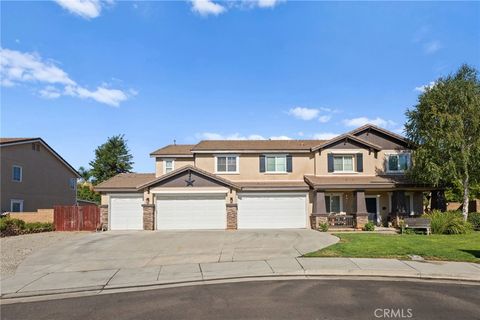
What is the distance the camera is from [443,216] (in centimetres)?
2322

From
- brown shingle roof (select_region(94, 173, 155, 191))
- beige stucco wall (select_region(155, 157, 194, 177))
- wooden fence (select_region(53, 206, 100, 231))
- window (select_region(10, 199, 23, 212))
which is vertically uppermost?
beige stucco wall (select_region(155, 157, 194, 177))

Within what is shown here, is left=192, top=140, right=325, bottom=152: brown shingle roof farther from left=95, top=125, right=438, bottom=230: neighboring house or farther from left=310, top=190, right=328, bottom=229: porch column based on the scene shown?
left=310, top=190, right=328, bottom=229: porch column

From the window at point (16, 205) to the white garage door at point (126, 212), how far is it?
904 centimetres

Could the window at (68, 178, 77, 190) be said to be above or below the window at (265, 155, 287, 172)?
below

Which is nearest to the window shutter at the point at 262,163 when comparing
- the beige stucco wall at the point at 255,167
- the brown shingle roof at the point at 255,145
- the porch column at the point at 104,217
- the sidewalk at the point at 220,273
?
the beige stucco wall at the point at 255,167

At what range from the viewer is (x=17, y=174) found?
31.0 meters

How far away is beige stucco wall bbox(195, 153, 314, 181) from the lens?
94.5 feet

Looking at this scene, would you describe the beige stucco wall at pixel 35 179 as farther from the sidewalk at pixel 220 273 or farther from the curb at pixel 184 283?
the curb at pixel 184 283

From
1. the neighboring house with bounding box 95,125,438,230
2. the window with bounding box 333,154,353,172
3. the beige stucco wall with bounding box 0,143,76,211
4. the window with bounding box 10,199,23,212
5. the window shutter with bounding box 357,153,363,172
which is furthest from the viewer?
the window with bounding box 10,199,23,212

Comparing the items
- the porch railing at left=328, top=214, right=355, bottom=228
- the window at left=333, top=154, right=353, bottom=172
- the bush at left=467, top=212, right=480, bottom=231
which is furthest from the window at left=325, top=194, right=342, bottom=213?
the bush at left=467, top=212, right=480, bottom=231

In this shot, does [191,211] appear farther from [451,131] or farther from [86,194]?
[86,194]

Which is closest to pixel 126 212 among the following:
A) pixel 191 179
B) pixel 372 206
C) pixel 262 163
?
pixel 191 179

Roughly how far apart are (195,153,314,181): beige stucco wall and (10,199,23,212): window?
14.2 m

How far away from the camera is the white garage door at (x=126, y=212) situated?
2645 cm
